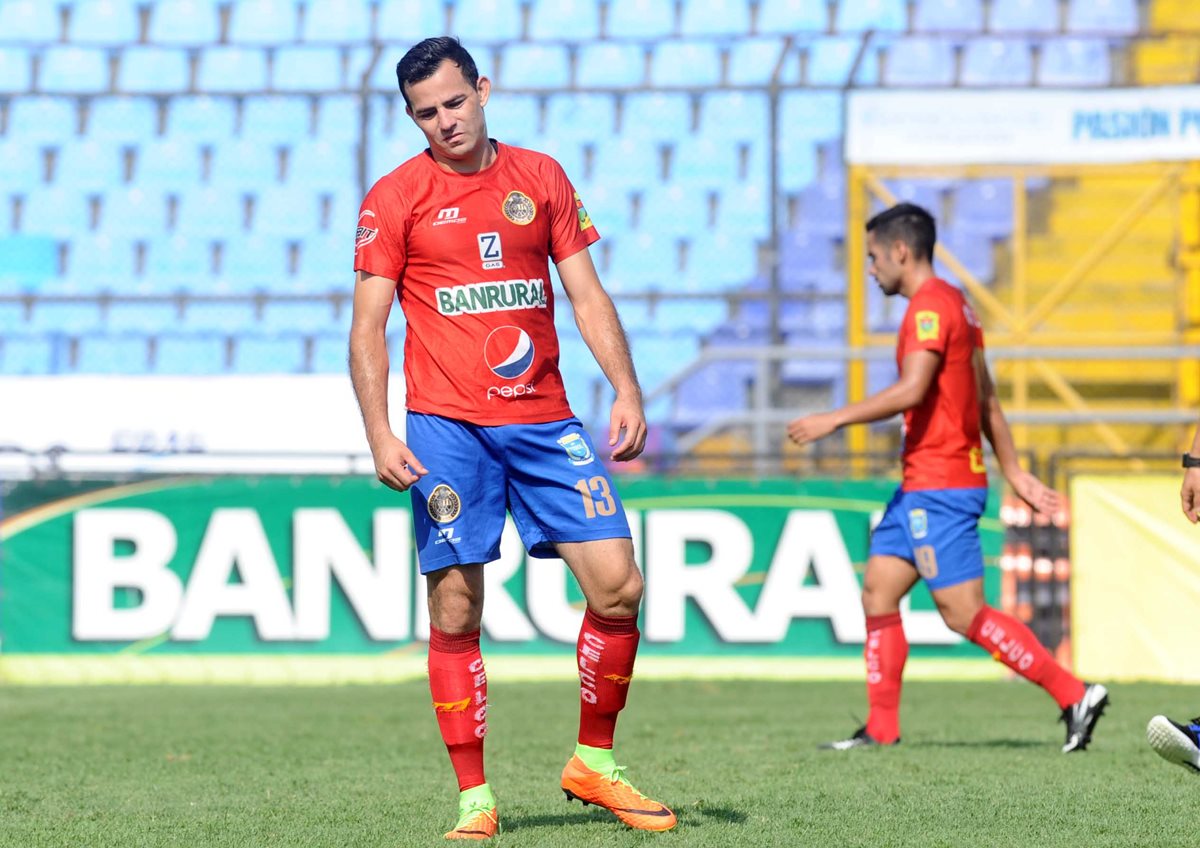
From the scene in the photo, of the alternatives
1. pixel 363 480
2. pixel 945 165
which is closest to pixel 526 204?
pixel 363 480

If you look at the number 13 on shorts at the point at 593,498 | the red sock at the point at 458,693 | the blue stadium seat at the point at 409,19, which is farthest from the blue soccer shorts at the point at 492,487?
the blue stadium seat at the point at 409,19

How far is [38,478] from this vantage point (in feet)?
39.5

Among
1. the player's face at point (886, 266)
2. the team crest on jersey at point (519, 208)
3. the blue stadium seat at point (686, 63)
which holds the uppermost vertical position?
the blue stadium seat at point (686, 63)

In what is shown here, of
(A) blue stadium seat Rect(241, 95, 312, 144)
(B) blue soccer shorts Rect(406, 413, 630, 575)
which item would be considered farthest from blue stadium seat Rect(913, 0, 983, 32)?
(B) blue soccer shorts Rect(406, 413, 630, 575)

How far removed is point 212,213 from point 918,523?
46.0 ft

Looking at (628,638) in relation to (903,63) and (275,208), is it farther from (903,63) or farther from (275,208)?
(275,208)

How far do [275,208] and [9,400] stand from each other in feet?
16.5

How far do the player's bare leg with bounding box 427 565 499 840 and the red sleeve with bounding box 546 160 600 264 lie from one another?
2.92 feet

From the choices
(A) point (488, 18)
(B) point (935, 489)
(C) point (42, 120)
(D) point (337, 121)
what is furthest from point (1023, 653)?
(C) point (42, 120)

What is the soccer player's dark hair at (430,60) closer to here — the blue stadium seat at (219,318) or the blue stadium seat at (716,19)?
the blue stadium seat at (219,318)

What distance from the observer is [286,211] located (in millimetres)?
19469

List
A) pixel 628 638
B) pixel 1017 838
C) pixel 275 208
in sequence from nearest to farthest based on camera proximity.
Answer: pixel 1017 838
pixel 628 638
pixel 275 208

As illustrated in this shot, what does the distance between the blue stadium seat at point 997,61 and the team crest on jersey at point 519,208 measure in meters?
12.2

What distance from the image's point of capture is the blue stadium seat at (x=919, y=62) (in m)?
15.8
